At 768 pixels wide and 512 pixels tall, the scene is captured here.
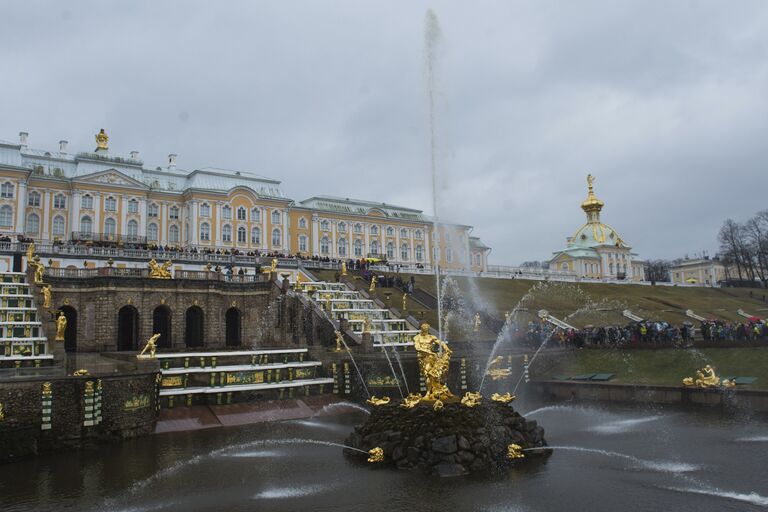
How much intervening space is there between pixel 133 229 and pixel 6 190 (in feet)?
42.6

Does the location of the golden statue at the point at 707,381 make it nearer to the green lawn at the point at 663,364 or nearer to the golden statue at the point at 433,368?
the green lawn at the point at 663,364

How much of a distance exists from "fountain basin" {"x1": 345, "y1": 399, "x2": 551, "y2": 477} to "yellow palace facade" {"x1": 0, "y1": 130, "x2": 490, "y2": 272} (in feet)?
124

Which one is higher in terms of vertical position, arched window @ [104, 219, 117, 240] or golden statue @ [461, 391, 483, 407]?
arched window @ [104, 219, 117, 240]

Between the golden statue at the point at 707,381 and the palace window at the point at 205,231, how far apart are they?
58.3 meters

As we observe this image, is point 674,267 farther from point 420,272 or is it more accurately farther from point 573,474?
point 573,474

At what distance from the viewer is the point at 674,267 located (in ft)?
496

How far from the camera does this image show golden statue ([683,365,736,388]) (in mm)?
26172

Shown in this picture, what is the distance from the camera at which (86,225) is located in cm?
6750

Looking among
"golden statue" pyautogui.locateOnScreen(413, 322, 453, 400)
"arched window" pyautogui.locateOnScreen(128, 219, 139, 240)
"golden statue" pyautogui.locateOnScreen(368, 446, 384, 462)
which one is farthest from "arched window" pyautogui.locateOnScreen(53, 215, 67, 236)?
"golden statue" pyautogui.locateOnScreen(368, 446, 384, 462)

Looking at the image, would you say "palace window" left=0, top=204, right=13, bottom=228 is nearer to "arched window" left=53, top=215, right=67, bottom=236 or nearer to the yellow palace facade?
the yellow palace facade

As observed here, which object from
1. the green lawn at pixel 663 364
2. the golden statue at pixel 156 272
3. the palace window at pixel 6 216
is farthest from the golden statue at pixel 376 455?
the palace window at pixel 6 216

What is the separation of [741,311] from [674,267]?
95.8 metres

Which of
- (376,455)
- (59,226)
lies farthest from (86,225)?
(376,455)

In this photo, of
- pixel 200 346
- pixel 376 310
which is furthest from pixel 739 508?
pixel 200 346
